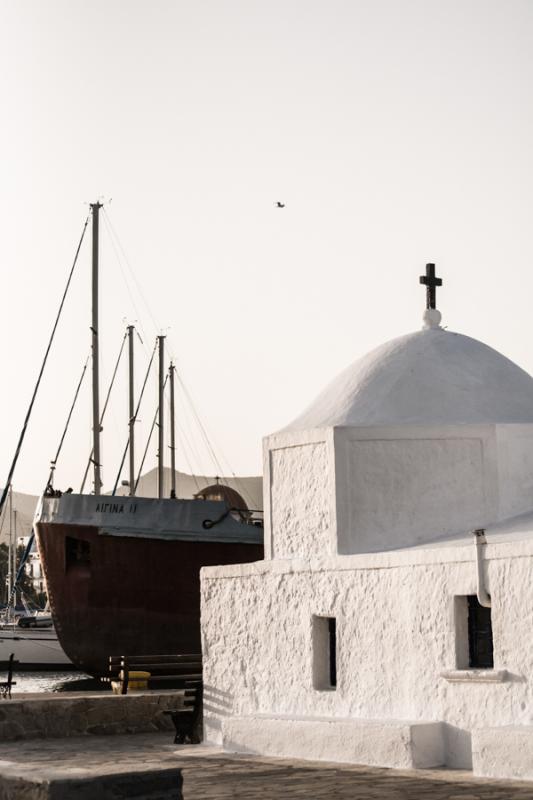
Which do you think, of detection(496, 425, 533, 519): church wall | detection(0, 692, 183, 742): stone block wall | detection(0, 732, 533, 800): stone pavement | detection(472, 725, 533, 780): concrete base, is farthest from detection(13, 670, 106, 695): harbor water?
detection(472, 725, 533, 780): concrete base

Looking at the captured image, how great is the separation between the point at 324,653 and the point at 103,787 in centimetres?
633

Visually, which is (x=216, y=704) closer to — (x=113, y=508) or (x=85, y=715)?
(x=85, y=715)

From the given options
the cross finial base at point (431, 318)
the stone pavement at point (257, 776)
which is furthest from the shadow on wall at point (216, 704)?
the cross finial base at point (431, 318)

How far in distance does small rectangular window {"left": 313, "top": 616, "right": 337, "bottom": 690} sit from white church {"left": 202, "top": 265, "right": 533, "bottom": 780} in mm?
18

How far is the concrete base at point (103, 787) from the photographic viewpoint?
281 inches

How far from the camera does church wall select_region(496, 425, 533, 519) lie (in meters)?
13.2

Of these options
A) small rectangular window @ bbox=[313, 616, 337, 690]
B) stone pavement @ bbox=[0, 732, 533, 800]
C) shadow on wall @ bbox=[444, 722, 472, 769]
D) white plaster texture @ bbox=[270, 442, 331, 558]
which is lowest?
stone pavement @ bbox=[0, 732, 533, 800]

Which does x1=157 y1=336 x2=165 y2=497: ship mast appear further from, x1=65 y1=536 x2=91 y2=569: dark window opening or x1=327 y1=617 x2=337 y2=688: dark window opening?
x1=327 y1=617 x2=337 y2=688: dark window opening

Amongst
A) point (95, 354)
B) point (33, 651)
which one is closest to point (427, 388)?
point (95, 354)

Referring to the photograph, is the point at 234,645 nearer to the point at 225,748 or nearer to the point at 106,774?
the point at 225,748

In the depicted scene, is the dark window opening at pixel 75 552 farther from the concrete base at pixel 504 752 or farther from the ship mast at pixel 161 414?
the concrete base at pixel 504 752

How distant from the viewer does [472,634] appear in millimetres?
11922

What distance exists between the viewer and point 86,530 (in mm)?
31469

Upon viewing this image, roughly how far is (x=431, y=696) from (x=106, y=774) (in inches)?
212
